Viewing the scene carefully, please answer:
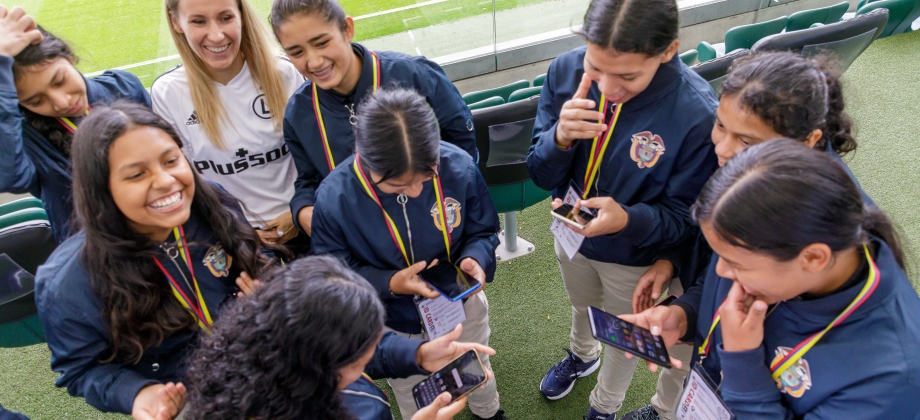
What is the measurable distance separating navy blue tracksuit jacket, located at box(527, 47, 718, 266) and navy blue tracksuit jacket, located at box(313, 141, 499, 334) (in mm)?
314

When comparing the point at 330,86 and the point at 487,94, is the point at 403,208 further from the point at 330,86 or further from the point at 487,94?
the point at 487,94

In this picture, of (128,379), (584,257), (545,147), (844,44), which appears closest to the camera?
(128,379)

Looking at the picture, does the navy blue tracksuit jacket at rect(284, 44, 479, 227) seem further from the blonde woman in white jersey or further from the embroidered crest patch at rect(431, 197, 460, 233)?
the embroidered crest patch at rect(431, 197, 460, 233)

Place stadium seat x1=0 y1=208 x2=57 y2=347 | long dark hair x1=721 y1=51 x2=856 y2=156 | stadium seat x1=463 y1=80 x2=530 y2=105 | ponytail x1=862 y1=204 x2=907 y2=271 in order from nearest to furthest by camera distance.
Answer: ponytail x1=862 y1=204 x2=907 y2=271, long dark hair x1=721 y1=51 x2=856 y2=156, stadium seat x1=0 y1=208 x2=57 y2=347, stadium seat x1=463 y1=80 x2=530 y2=105

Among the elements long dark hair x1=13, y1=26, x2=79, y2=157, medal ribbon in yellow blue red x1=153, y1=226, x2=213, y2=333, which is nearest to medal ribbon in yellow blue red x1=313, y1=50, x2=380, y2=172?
medal ribbon in yellow blue red x1=153, y1=226, x2=213, y2=333

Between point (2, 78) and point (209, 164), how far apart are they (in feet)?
2.39

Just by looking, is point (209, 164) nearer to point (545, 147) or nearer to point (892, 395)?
point (545, 147)

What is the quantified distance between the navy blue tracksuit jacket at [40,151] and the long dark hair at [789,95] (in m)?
2.35

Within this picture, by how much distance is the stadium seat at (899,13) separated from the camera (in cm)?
490

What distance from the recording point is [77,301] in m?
1.59

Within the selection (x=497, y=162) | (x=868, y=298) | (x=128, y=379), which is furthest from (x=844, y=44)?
(x=128, y=379)

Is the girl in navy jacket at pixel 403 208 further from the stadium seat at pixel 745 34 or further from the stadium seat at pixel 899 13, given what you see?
the stadium seat at pixel 899 13

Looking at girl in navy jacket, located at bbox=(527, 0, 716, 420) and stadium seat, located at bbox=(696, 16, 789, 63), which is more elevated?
girl in navy jacket, located at bbox=(527, 0, 716, 420)

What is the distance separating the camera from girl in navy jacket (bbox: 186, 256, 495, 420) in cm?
113
